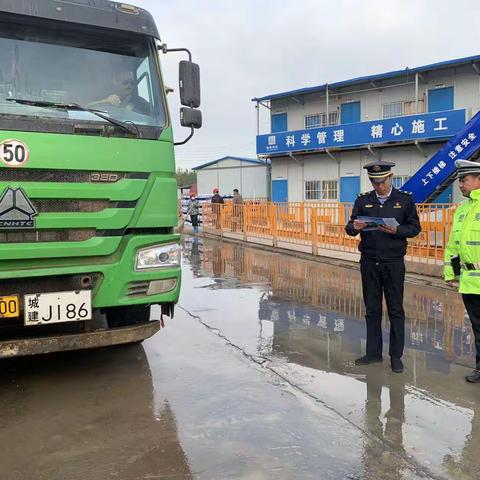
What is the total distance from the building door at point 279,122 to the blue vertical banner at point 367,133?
1.36 metres

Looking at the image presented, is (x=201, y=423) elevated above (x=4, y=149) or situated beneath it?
situated beneath

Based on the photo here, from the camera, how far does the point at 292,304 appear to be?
7.64 metres

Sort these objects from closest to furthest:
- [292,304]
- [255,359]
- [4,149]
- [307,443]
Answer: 1. [307,443]
2. [4,149]
3. [255,359]
4. [292,304]

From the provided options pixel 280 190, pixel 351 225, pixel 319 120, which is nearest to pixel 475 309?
pixel 351 225

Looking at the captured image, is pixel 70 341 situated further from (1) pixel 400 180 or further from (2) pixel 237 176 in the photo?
(2) pixel 237 176

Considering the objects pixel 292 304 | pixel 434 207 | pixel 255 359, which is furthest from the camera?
pixel 434 207

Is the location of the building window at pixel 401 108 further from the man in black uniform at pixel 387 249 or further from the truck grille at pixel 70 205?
the truck grille at pixel 70 205

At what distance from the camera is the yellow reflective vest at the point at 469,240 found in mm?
4277

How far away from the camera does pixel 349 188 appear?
23672 mm

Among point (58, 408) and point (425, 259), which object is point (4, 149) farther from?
point (425, 259)

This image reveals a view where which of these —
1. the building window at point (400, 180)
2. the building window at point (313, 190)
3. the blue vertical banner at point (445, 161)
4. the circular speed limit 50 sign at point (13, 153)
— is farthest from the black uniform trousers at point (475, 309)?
the building window at point (313, 190)

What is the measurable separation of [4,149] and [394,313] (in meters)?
3.53

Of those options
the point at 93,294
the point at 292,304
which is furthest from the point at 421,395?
the point at 292,304

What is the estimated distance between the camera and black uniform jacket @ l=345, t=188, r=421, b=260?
15.5ft
